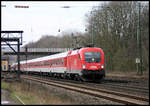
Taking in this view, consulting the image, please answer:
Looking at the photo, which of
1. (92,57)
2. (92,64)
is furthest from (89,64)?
(92,57)

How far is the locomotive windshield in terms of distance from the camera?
73.4 feet

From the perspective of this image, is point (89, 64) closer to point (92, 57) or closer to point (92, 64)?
point (92, 64)

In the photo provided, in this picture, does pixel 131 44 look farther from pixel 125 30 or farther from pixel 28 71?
pixel 28 71

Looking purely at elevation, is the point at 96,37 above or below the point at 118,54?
above

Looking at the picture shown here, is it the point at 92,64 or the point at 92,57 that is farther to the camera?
the point at 92,57

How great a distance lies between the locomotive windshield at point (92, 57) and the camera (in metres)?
22.4

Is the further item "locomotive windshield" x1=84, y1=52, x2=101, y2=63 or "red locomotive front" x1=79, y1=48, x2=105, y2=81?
"locomotive windshield" x1=84, y1=52, x2=101, y2=63

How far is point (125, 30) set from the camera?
1092 inches

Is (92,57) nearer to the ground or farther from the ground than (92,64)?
farther from the ground

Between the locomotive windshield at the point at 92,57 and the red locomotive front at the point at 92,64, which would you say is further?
the locomotive windshield at the point at 92,57

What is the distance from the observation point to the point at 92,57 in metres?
22.6

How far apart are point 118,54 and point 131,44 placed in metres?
4.12

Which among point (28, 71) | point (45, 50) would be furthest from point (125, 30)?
point (45, 50)

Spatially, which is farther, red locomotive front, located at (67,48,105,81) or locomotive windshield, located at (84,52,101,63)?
locomotive windshield, located at (84,52,101,63)
